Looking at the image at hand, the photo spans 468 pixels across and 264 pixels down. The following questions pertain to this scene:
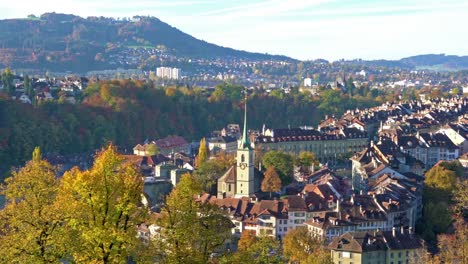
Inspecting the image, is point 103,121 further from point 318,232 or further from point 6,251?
A: point 6,251

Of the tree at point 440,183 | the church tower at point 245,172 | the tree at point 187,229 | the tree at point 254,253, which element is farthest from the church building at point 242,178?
the tree at point 187,229

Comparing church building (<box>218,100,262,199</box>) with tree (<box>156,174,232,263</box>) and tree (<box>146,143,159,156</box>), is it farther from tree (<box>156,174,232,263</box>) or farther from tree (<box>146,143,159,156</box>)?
tree (<box>156,174,232,263</box>)

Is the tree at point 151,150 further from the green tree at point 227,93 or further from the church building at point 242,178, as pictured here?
the green tree at point 227,93

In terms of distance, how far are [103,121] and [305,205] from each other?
46.2 metres

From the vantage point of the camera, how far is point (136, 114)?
310 feet

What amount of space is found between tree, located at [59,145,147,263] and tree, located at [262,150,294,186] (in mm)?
35588

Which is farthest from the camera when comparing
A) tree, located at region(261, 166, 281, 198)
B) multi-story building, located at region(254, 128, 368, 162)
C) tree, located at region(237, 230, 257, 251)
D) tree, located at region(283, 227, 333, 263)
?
multi-story building, located at region(254, 128, 368, 162)

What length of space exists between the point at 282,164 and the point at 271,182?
5060 mm

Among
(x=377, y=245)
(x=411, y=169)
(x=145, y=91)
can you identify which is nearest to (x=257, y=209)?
(x=377, y=245)

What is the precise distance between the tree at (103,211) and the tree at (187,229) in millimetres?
794

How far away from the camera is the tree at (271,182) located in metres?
48.8

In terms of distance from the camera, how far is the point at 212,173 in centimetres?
5269

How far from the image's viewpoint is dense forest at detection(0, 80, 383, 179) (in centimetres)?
7431

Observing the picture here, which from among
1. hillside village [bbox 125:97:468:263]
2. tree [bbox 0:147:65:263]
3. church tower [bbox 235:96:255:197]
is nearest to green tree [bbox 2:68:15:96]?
hillside village [bbox 125:97:468:263]
